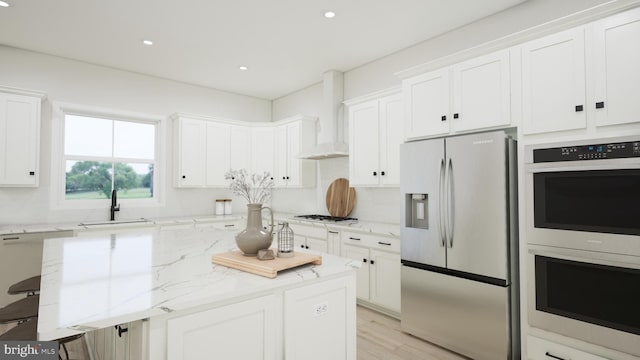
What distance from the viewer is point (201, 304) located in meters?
1.29

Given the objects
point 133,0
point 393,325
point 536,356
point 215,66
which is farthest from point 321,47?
point 536,356

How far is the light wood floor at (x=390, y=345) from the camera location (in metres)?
2.65

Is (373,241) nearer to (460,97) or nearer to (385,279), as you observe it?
(385,279)

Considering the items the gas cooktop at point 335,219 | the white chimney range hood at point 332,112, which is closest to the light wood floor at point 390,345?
the gas cooktop at point 335,219

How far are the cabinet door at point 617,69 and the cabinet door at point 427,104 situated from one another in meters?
1.01

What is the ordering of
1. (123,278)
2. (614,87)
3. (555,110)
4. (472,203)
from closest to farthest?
(123,278)
(614,87)
(555,110)
(472,203)

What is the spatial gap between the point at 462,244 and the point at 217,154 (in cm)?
389

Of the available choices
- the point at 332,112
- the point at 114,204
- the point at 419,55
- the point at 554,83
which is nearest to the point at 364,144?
the point at 332,112

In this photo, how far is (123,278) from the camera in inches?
61.8

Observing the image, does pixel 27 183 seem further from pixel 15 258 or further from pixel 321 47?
pixel 321 47

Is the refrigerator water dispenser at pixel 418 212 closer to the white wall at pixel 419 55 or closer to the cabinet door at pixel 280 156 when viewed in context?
the white wall at pixel 419 55

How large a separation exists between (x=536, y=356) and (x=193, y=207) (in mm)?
4679

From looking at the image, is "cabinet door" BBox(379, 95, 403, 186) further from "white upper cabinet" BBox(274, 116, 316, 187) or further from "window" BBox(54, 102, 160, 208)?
"window" BBox(54, 102, 160, 208)

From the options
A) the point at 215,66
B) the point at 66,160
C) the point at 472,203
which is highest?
the point at 215,66
